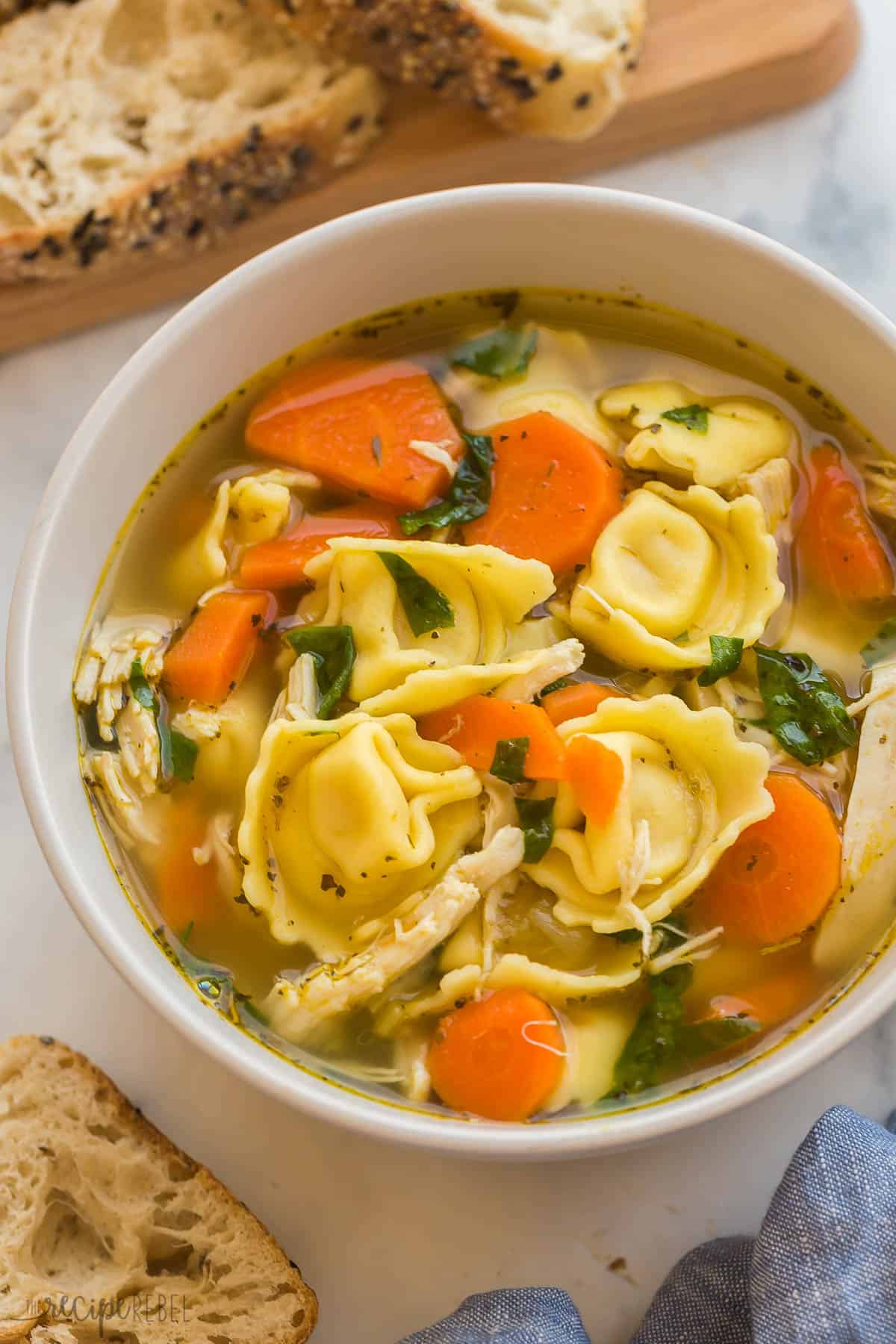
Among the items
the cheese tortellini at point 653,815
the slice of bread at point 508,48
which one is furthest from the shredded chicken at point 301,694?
the slice of bread at point 508,48

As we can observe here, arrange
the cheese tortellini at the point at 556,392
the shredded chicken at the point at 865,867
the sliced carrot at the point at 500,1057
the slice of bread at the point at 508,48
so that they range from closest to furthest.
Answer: the sliced carrot at the point at 500,1057
the shredded chicken at the point at 865,867
the cheese tortellini at the point at 556,392
the slice of bread at the point at 508,48

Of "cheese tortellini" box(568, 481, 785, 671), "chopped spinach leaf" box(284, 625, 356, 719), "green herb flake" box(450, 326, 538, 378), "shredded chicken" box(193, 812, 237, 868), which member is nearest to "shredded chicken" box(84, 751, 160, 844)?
"shredded chicken" box(193, 812, 237, 868)

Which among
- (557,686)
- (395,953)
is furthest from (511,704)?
(395,953)

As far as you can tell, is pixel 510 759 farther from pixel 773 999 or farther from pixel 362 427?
pixel 362 427

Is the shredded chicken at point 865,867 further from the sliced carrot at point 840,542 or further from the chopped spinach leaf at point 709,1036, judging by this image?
the sliced carrot at point 840,542

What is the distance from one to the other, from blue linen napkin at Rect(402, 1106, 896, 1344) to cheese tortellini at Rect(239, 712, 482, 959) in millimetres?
903

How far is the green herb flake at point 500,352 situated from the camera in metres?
3.51

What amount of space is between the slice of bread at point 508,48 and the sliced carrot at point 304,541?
122cm

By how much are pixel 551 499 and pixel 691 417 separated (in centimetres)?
41

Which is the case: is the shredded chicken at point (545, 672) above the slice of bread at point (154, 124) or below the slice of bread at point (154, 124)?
below

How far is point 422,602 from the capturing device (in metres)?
3.31

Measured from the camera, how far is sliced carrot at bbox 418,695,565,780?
3111mm

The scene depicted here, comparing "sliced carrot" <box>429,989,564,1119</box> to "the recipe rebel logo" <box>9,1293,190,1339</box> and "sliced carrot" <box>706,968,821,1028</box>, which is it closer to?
"sliced carrot" <box>706,968,821,1028</box>

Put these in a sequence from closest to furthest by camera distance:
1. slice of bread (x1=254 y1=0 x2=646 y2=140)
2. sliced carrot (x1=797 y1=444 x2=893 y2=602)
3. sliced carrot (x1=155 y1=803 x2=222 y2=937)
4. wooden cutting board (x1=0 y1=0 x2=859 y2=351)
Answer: sliced carrot (x1=155 y1=803 x2=222 y2=937) → sliced carrot (x1=797 y1=444 x2=893 y2=602) → slice of bread (x1=254 y1=0 x2=646 y2=140) → wooden cutting board (x1=0 y1=0 x2=859 y2=351)
